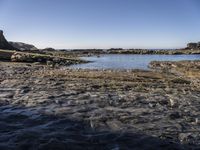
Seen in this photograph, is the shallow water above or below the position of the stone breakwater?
below

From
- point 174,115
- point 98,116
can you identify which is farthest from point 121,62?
point 98,116

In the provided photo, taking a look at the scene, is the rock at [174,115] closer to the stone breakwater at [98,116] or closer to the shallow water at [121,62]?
the stone breakwater at [98,116]

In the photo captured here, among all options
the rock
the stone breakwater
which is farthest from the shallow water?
the rock

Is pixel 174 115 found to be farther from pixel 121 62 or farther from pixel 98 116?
pixel 121 62

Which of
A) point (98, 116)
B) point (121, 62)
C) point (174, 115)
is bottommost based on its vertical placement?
point (121, 62)

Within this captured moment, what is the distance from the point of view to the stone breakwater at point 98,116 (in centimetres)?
1317

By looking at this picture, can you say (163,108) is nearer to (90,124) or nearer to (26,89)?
(90,124)

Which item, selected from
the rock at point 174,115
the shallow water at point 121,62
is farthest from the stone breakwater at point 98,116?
the shallow water at point 121,62

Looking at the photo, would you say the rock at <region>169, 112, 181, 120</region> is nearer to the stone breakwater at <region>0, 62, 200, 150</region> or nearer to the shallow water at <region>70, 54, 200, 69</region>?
the stone breakwater at <region>0, 62, 200, 150</region>

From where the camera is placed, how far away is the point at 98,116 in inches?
672

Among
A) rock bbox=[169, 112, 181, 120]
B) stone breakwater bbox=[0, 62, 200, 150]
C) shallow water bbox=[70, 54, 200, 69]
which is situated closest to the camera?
stone breakwater bbox=[0, 62, 200, 150]

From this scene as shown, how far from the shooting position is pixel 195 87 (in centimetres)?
2756

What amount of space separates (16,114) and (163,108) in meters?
8.70

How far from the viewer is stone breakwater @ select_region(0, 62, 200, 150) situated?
13.2m
